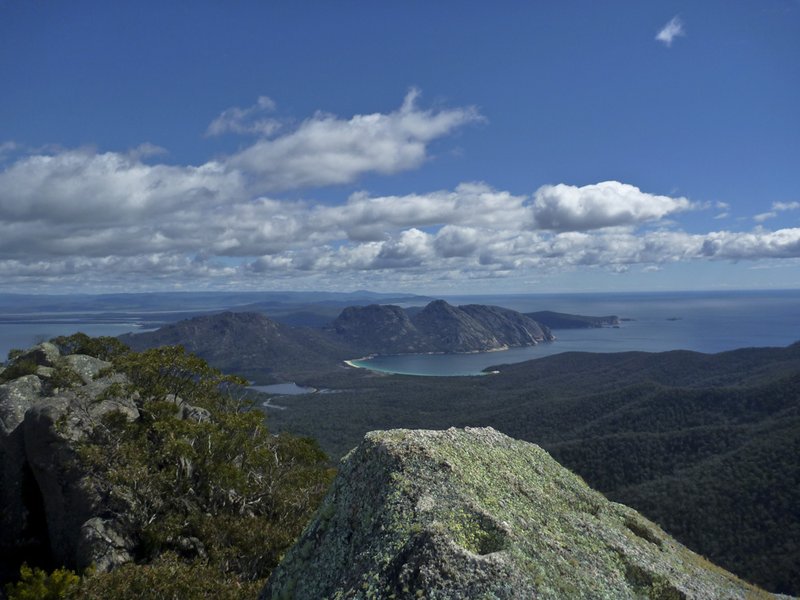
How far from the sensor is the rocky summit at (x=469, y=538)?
1220 centimetres

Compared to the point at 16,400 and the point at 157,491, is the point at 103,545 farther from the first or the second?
the point at 16,400

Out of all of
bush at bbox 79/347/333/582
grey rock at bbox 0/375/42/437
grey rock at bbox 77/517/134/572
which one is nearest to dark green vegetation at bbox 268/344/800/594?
bush at bbox 79/347/333/582

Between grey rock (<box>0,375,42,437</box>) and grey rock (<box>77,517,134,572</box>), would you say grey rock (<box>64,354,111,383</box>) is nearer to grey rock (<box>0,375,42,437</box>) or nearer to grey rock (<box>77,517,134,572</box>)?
grey rock (<box>0,375,42,437</box>)

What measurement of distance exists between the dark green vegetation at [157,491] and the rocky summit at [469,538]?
5.33 metres

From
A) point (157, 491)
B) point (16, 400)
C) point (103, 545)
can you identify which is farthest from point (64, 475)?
point (16, 400)

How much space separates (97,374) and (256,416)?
12306 mm

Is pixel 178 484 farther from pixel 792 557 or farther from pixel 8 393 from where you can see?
pixel 792 557

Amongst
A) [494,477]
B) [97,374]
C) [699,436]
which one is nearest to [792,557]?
[699,436]

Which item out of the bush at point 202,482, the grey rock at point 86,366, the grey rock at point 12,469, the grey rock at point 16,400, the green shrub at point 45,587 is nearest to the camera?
the green shrub at point 45,587

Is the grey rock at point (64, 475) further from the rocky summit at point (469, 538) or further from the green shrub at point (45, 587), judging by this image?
the rocky summit at point (469, 538)

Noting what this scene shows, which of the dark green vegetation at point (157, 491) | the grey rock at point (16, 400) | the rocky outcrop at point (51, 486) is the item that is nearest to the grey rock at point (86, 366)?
the dark green vegetation at point (157, 491)

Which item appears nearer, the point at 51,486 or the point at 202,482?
the point at 51,486

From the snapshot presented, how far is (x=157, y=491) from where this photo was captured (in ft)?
75.9

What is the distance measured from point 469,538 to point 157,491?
54.2ft
